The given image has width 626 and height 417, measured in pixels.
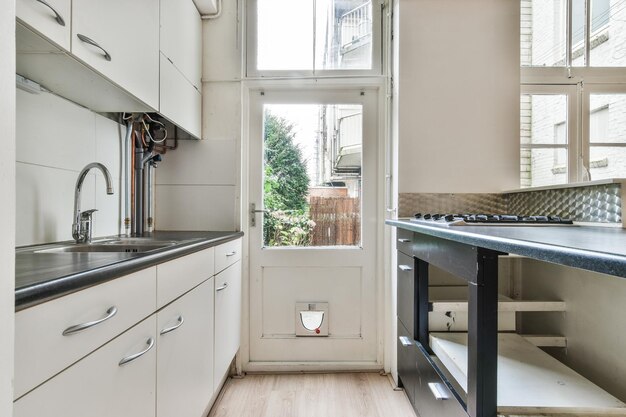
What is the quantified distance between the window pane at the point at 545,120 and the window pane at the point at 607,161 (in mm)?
215

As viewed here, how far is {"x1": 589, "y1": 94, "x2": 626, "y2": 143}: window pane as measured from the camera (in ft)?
6.50

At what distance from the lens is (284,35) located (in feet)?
7.31

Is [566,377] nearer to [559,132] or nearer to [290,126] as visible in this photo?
[559,132]

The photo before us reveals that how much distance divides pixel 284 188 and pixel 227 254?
0.67 m

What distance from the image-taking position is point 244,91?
218 centimetres

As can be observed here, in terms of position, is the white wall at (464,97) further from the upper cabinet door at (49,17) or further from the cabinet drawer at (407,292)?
the upper cabinet door at (49,17)

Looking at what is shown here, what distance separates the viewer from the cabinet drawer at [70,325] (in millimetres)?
546

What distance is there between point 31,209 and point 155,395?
824 millimetres

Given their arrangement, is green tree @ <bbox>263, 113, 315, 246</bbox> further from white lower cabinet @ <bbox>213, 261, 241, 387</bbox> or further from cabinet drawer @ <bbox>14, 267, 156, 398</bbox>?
cabinet drawer @ <bbox>14, 267, 156, 398</bbox>

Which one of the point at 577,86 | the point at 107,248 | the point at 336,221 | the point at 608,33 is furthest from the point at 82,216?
the point at 608,33

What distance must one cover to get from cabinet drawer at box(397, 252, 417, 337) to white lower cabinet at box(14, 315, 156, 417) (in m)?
1.09

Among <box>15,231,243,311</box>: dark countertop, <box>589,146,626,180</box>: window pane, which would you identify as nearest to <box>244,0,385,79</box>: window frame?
<box>589,146,626,180</box>: window pane

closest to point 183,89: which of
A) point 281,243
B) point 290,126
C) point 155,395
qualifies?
point 290,126

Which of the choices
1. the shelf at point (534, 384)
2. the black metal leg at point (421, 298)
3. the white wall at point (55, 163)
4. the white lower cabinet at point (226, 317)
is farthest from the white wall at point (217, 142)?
the shelf at point (534, 384)
